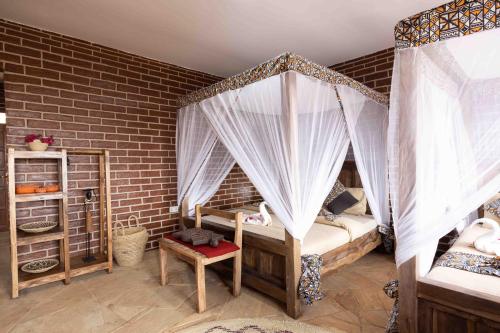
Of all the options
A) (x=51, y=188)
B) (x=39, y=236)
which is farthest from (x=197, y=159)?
(x=39, y=236)

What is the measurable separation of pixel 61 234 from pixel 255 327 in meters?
2.11

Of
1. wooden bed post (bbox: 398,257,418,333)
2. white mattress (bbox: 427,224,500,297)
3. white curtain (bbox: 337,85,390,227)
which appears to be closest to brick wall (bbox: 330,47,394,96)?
white curtain (bbox: 337,85,390,227)

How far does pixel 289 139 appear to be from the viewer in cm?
207

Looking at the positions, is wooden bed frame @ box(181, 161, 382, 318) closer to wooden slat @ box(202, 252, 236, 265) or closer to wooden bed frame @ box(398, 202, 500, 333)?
wooden slat @ box(202, 252, 236, 265)

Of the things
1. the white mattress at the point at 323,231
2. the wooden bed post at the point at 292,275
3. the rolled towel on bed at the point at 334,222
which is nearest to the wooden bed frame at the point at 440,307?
the wooden bed post at the point at 292,275

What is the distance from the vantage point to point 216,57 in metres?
3.66

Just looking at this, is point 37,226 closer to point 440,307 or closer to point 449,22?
point 440,307

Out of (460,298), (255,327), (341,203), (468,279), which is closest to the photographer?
(460,298)

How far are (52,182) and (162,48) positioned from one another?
2.02 meters

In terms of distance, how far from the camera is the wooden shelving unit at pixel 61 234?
7.97 ft

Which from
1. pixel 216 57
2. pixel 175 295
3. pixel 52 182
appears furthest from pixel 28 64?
pixel 175 295

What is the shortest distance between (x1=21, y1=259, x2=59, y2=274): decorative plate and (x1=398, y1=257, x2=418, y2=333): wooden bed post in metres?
3.11

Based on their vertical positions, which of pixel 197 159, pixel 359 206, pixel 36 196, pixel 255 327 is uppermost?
pixel 197 159

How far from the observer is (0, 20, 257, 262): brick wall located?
278 centimetres
